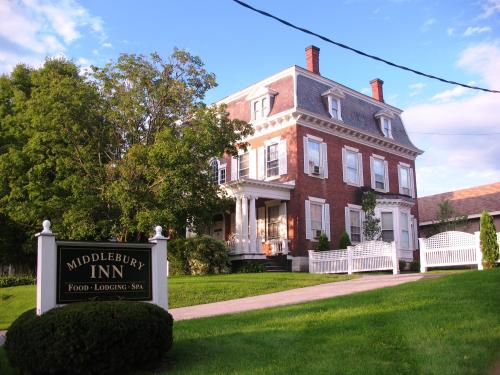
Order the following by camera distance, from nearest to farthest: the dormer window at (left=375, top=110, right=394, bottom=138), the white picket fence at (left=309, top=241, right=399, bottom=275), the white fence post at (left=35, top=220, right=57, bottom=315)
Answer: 1. the white fence post at (left=35, top=220, right=57, bottom=315)
2. the white picket fence at (left=309, top=241, right=399, bottom=275)
3. the dormer window at (left=375, top=110, right=394, bottom=138)

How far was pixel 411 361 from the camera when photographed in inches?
260

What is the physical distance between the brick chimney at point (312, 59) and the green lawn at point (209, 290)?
14382 mm

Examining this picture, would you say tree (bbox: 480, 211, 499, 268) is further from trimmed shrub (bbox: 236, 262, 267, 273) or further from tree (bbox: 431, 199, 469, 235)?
tree (bbox: 431, 199, 469, 235)

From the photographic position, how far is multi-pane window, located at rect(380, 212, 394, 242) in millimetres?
29281

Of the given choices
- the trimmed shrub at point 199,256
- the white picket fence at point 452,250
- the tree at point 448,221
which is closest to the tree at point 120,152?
the trimmed shrub at point 199,256

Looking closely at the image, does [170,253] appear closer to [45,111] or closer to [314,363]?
[45,111]

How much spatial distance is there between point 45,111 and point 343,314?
50.2 ft

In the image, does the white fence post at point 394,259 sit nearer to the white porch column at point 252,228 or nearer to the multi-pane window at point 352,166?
the white porch column at point 252,228

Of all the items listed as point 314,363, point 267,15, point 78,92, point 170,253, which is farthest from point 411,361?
point 170,253

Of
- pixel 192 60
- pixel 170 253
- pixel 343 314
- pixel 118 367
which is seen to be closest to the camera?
pixel 118 367

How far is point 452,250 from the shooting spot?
1958cm

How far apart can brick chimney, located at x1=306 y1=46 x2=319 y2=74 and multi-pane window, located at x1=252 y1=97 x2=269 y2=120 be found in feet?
11.4

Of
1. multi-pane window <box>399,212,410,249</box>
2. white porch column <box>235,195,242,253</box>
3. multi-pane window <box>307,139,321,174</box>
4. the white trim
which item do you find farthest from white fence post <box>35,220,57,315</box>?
multi-pane window <box>399,212,410,249</box>

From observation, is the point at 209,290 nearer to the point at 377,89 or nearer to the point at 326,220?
the point at 326,220
